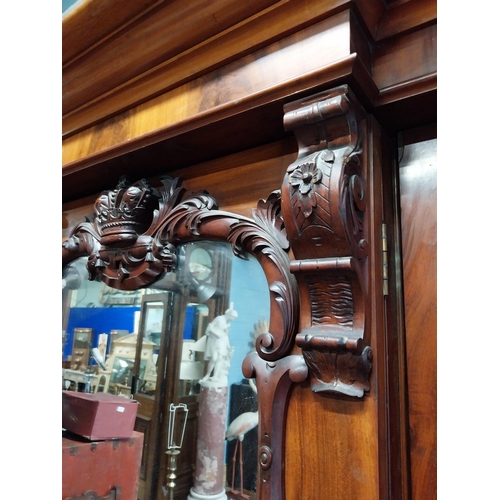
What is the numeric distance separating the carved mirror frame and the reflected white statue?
9cm

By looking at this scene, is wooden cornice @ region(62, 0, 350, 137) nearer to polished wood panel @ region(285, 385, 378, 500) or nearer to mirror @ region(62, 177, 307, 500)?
mirror @ region(62, 177, 307, 500)

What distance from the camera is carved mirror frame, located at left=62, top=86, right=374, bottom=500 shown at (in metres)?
0.56

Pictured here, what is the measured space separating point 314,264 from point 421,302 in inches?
7.3

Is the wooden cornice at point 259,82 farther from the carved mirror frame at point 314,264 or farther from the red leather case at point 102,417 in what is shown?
the red leather case at point 102,417

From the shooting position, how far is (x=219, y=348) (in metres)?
0.76

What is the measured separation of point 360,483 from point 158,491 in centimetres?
43

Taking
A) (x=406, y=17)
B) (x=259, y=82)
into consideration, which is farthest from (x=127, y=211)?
(x=406, y=17)

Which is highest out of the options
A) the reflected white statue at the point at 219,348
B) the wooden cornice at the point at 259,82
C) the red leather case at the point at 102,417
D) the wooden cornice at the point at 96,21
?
the wooden cornice at the point at 96,21

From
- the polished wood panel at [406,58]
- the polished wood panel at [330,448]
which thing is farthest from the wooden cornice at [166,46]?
the polished wood panel at [330,448]

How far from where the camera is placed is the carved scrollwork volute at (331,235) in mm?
556

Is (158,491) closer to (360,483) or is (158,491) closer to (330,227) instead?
(360,483)

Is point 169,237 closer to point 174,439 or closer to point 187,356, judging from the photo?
point 187,356

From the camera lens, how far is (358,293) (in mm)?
565

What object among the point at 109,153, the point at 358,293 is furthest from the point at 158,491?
the point at 109,153
